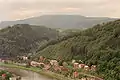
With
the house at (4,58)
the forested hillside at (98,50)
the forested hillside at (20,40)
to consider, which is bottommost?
the house at (4,58)

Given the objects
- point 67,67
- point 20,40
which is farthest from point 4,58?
point 67,67

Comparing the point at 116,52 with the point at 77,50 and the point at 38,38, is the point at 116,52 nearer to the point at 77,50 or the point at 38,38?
the point at 77,50

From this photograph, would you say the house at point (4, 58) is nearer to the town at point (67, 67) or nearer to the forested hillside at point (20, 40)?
the forested hillside at point (20, 40)

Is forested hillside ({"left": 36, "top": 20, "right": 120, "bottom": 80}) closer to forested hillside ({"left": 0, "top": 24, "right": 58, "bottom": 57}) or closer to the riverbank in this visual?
the riverbank

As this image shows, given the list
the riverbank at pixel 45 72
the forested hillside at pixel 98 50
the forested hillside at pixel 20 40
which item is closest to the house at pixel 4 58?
the forested hillside at pixel 20 40

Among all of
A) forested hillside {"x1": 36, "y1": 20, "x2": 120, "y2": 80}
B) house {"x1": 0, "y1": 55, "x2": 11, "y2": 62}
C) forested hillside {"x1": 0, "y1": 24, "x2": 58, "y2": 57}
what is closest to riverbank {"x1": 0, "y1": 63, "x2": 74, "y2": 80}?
house {"x1": 0, "y1": 55, "x2": 11, "y2": 62}

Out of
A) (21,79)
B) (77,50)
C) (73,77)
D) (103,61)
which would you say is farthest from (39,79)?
(77,50)
